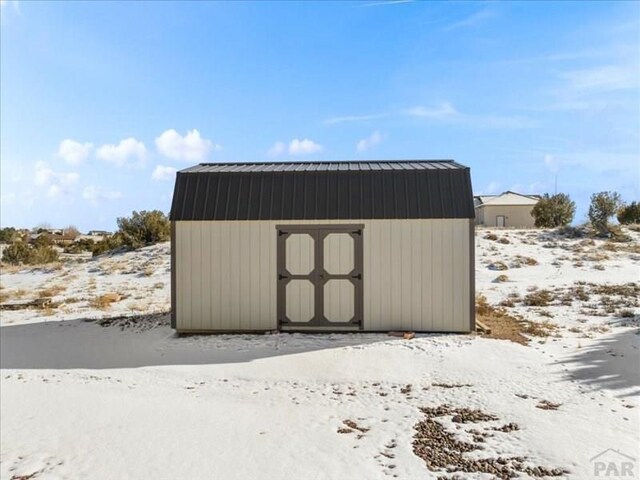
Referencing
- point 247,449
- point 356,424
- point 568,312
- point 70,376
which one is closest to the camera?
point 247,449

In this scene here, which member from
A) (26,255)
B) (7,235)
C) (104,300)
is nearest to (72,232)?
(7,235)

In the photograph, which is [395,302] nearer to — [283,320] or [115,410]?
[283,320]

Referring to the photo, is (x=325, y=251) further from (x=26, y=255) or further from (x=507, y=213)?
(x=507, y=213)

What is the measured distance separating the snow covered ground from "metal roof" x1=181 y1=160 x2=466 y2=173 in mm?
3656

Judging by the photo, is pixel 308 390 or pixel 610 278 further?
pixel 610 278

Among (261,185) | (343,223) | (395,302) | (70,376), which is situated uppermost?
(261,185)

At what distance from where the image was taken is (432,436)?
453cm

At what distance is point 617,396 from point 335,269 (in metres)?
5.17

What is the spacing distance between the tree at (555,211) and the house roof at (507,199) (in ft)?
22.5

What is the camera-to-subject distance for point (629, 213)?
86.8 feet

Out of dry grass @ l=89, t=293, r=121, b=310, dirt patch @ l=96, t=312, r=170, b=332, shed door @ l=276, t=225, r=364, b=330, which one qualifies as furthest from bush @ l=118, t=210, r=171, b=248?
shed door @ l=276, t=225, r=364, b=330

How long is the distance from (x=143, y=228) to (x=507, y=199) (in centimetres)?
3100

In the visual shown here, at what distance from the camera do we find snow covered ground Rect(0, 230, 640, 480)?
4.08 meters

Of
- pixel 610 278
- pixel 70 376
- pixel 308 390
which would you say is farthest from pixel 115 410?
pixel 610 278
